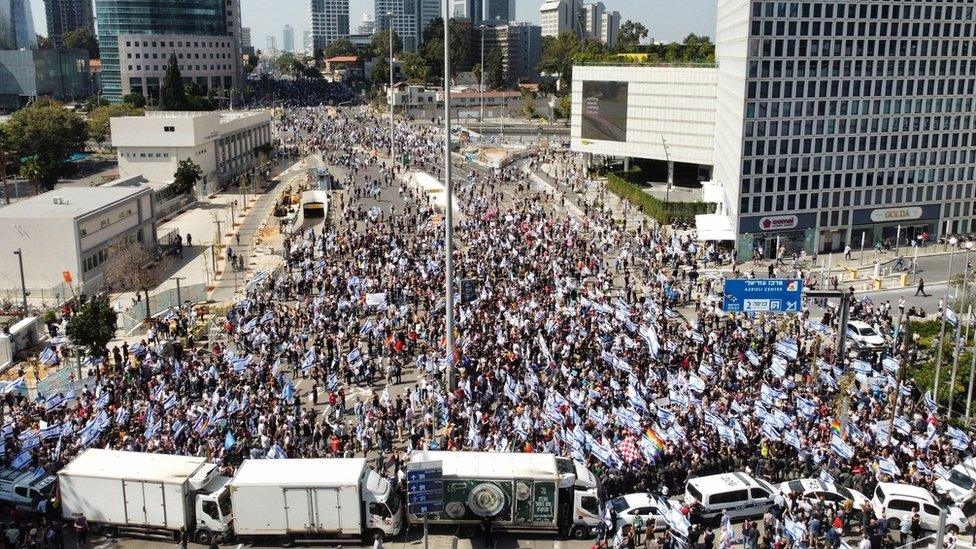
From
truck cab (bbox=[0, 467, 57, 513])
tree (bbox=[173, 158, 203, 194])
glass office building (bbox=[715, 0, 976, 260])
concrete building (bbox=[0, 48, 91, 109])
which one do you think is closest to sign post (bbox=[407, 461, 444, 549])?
truck cab (bbox=[0, 467, 57, 513])

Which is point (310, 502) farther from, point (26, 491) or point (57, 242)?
point (57, 242)

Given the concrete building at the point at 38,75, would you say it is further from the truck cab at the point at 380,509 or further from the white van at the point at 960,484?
the white van at the point at 960,484

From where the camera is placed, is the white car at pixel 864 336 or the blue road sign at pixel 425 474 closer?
the blue road sign at pixel 425 474

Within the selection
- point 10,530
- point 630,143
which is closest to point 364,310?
point 10,530

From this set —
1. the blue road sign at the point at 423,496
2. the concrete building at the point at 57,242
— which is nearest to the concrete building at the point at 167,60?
the concrete building at the point at 57,242

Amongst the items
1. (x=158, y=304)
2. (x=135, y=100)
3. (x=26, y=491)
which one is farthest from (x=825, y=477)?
(x=135, y=100)
